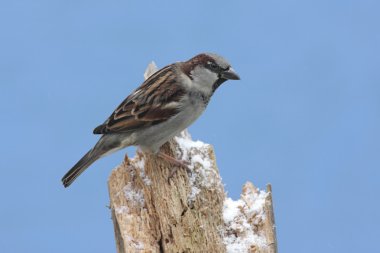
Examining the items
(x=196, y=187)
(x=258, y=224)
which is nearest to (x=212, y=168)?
(x=196, y=187)

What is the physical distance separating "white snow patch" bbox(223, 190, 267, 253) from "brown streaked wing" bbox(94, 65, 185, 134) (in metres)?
0.76

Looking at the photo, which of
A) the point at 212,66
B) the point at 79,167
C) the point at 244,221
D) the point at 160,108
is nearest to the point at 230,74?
the point at 212,66

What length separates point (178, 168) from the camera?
305 centimetres

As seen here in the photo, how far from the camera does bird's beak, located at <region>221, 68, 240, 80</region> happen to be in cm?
348

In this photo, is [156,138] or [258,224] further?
[156,138]

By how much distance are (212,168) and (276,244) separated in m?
0.56

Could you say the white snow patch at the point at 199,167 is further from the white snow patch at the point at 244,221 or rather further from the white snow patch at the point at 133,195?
the white snow patch at the point at 133,195

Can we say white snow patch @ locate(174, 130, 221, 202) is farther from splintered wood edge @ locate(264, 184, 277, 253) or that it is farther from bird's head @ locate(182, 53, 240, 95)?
bird's head @ locate(182, 53, 240, 95)

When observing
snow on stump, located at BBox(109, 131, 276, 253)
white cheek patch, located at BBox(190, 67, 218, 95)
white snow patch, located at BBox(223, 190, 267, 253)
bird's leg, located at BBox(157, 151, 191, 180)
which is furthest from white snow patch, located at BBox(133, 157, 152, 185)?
white cheek patch, located at BBox(190, 67, 218, 95)

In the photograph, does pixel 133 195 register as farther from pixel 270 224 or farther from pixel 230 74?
pixel 230 74

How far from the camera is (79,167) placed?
3.39 m

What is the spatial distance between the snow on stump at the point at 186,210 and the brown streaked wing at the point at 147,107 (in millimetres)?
347

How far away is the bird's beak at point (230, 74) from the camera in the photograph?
3.48m

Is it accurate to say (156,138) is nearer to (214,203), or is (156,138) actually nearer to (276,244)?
(214,203)
